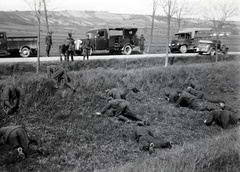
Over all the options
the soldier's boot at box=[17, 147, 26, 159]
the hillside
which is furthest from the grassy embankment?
the hillside

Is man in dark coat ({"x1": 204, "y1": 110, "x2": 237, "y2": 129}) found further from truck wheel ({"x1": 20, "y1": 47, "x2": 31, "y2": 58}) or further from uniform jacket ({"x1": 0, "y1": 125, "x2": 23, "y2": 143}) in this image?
truck wheel ({"x1": 20, "y1": 47, "x2": 31, "y2": 58})

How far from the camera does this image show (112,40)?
21172mm

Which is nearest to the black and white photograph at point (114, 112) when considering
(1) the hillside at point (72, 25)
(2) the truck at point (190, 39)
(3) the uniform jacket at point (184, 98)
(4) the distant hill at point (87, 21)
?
(3) the uniform jacket at point (184, 98)

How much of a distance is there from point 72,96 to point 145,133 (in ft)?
16.1

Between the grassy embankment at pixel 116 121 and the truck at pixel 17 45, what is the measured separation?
13.0 feet

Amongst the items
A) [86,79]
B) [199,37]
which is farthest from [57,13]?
[86,79]

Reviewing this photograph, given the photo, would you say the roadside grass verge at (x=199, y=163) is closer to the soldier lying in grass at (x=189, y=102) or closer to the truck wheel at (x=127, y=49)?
the soldier lying in grass at (x=189, y=102)

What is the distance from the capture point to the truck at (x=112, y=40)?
20594 mm

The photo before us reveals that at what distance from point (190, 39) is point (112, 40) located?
7.80 m

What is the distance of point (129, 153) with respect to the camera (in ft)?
26.3

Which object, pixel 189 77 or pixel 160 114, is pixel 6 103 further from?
pixel 189 77

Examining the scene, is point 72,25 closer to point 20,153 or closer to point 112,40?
point 112,40

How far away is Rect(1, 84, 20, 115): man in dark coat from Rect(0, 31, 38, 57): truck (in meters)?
8.06

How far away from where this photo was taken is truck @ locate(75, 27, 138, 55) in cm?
2059
